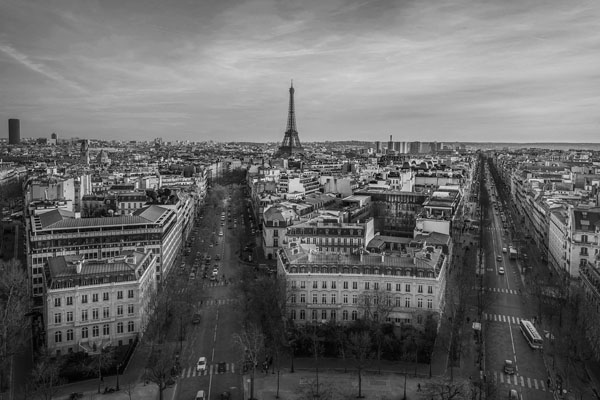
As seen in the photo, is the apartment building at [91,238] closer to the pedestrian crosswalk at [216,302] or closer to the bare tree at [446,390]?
the pedestrian crosswalk at [216,302]

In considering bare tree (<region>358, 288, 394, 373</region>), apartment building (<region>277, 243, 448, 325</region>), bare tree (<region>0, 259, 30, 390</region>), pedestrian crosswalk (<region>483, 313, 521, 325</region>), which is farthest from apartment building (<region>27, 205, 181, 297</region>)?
pedestrian crosswalk (<region>483, 313, 521, 325</region>)

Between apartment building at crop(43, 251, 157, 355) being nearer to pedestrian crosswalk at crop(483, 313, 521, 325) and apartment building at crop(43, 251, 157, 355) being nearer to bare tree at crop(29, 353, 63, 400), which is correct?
bare tree at crop(29, 353, 63, 400)

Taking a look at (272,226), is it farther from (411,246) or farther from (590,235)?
(590,235)

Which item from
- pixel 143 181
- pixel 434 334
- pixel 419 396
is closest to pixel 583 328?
pixel 434 334

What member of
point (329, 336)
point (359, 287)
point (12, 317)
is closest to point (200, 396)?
point (329, 336)

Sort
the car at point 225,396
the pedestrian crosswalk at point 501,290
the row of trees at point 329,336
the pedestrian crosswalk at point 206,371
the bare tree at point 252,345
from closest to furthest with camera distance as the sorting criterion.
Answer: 1. the car at point 225,396
2. the bare tree at point 252,345
3. the pedestrian crosswalk at point 206,371
4. the row of trees at point 329,336
5. the pedestrian crosswalk at point 501,290

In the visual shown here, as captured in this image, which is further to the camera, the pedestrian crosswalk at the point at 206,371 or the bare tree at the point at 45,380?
the pedestrian crosswalk at the point at 206,371

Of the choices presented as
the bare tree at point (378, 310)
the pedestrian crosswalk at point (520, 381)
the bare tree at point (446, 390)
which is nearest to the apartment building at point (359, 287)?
the bare tree at point (378, 310)
